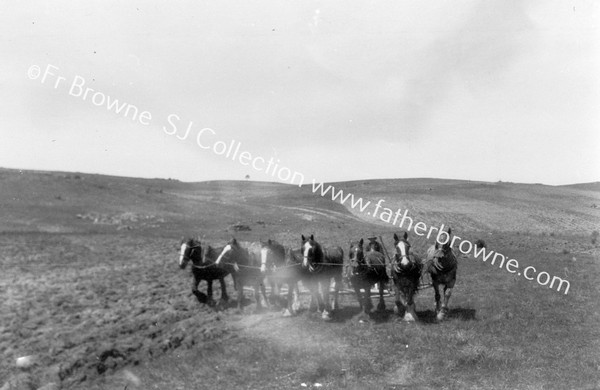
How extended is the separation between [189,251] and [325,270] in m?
4.55

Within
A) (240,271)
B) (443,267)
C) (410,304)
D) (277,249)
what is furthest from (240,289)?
(443,267)

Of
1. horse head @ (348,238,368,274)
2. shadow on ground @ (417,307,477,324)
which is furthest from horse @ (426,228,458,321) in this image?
horse head @ (348,238,368,274)

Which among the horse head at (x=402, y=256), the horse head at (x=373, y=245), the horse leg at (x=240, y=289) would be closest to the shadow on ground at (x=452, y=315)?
the horse head at (x=402, y=256)

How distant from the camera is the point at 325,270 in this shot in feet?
42.6

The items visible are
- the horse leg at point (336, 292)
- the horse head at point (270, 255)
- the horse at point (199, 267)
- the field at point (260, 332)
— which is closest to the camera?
the field at point (260, 332)

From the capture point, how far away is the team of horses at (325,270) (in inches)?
461

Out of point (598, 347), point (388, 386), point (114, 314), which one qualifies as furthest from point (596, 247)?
point (114, 314)

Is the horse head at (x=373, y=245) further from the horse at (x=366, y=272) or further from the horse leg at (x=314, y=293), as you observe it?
the horse leg at (x=314, y=293)

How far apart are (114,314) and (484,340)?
10007mm

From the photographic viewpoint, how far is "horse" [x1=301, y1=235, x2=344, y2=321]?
12.1 m

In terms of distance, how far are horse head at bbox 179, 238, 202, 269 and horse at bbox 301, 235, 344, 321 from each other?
3.81 meters

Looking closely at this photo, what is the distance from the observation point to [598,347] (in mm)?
9609

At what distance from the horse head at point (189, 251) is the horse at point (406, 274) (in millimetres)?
6456

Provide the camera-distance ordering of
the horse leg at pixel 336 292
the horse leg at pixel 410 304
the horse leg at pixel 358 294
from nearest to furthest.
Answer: the horse leg at pixel 410 304, the horse leg at pixel 358 294, the horse leg at pixel 336 292
